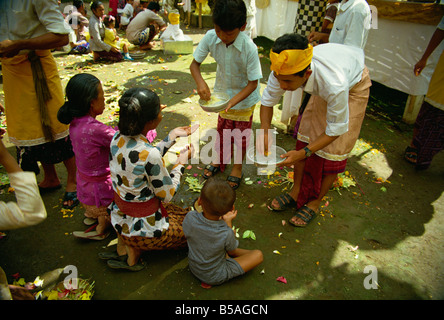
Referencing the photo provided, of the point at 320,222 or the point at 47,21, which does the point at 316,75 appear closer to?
the point at 320,222

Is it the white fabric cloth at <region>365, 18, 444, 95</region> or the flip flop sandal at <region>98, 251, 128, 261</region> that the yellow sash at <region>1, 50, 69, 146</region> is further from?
the white fabric cloth at <region>365, 18, 444, 95</region>

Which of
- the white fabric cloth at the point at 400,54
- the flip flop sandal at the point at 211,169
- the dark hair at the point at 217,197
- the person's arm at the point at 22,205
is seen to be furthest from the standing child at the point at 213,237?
the white fabric cloth at the point at 400,54

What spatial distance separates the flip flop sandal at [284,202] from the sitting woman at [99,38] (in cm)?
662

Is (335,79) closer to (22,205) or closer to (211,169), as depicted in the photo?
(211,169)

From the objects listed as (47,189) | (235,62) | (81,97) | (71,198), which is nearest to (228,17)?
(235,62)

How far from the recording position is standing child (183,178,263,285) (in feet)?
7.13

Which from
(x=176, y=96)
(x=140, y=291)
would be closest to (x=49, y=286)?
(x=140, y=291)

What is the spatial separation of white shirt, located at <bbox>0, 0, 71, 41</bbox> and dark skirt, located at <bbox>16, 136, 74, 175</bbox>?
110 cm

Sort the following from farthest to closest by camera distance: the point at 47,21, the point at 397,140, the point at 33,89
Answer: the point at 397,140 < the point at 33,89 < the point at 47,21

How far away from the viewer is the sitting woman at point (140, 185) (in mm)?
2141

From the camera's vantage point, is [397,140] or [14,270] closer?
[14,270]

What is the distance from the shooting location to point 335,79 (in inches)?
91.5
